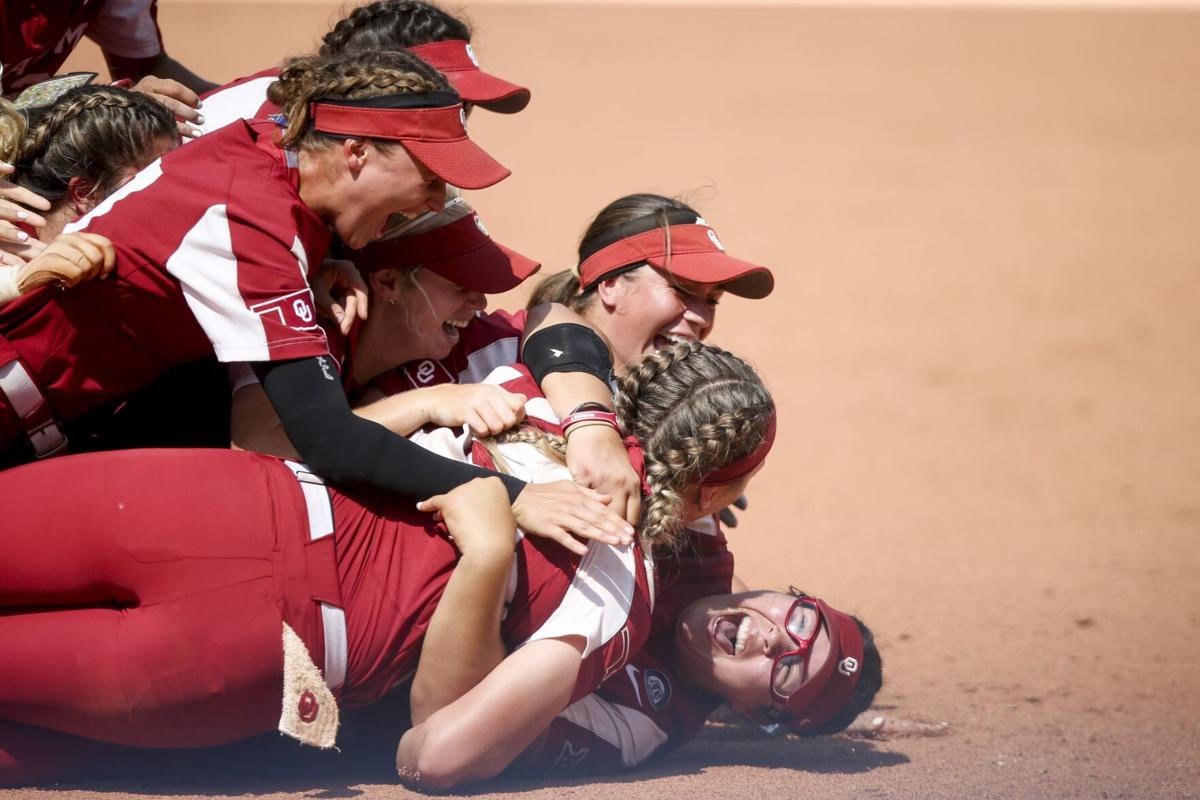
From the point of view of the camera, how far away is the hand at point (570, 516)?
3.01 metres

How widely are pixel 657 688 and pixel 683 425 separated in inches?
34.3

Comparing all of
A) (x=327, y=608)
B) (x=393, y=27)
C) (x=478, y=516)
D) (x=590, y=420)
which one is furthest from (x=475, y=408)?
(x=393, y=27)

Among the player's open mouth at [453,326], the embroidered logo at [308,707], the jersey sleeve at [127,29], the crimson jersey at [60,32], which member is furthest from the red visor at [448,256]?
the jersey sleeve at [127,29]

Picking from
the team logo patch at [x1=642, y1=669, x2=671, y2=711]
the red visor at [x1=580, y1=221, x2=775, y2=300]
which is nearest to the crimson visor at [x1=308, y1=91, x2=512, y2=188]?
the red visor at [x1=580, y1=221, x2=775, y2=300]

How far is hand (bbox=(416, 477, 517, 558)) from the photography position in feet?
9.53

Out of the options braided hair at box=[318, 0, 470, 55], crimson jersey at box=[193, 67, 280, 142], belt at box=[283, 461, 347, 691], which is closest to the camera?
belt at box=[283, 461, 347, 691]

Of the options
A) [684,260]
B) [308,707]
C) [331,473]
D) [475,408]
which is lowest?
[308,707]

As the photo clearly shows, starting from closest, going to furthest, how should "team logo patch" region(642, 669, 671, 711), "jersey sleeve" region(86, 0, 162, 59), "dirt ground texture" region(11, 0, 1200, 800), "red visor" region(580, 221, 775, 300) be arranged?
1. "team logo patch" region(642, 669, 671, 711)
2. "red visor" region(580, 221, 775, 300)
3. "dirt ground texture" region(11, 0, 1200, 800)
4. "jersey sleeve" region(86, 0, 162, 59)

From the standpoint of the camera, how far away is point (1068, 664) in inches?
204

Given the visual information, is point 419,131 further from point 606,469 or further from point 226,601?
point 226,601

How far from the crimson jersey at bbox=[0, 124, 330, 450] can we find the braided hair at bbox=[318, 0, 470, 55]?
108cm

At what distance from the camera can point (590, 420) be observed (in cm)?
336

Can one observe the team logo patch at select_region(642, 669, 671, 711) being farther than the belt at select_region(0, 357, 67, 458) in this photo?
Yes

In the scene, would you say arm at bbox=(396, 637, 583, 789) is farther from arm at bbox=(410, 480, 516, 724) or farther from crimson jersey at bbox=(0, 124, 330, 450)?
crimson jersey at bbox=(0, 124, 330, 450)
